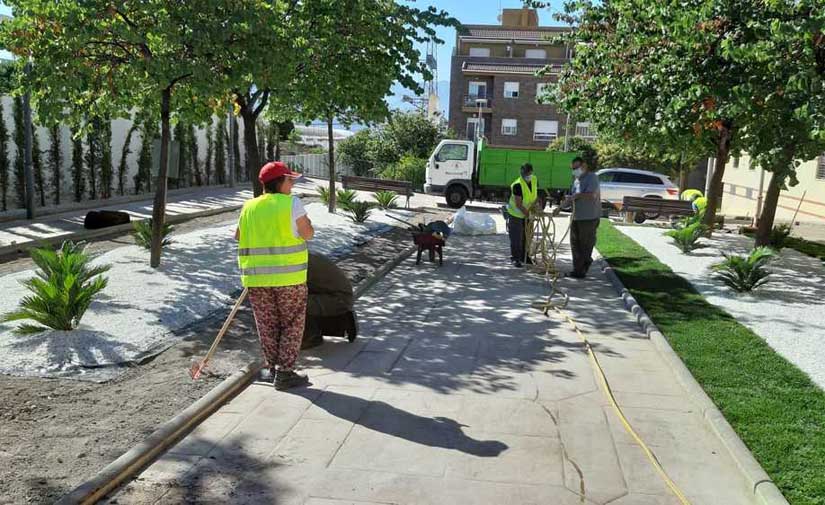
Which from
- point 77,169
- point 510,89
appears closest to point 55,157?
point 77,169

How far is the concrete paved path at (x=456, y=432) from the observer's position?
12.7 feet

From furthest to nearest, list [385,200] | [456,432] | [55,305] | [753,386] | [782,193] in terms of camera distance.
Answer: [782,193] → [385,200] → [55,305] → [753,386] → [456,432]

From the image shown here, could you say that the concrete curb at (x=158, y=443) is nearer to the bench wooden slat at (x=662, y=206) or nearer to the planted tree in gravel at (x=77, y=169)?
the planted tree in gravel at (x=77, y=169)

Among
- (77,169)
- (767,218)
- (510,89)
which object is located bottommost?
(767,218)

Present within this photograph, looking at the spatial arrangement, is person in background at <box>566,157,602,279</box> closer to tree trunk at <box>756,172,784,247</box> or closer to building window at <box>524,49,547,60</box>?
tree trunk at <box>756,172,784,247</box>

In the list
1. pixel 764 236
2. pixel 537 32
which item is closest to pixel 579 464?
pixel 764 236

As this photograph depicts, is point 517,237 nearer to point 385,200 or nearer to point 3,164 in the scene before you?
point 385,200

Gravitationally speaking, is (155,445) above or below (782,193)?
below

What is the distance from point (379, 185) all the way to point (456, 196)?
9.00 feet

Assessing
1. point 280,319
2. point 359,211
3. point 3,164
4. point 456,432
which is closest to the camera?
point 456,432

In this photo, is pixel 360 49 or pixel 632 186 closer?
pixel 360 49

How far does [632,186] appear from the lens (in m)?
23.4

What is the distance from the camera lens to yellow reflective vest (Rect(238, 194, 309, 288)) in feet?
16.8

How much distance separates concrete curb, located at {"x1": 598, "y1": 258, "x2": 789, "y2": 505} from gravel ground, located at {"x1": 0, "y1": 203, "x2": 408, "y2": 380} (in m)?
4.51
